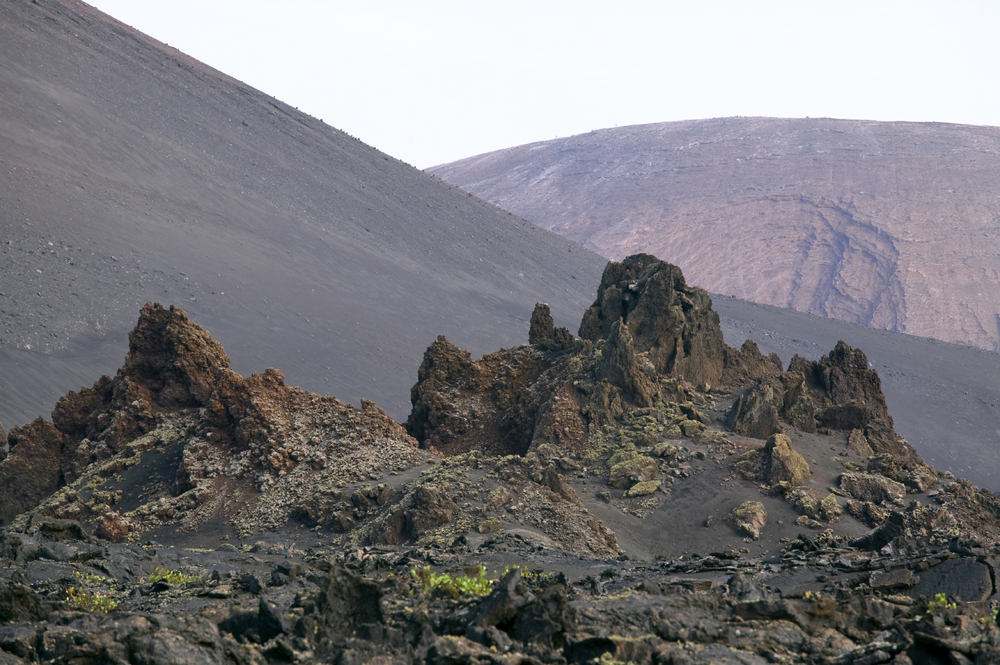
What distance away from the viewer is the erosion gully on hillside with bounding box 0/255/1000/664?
6.39 metres

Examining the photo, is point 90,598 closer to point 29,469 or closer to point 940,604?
point 940,604

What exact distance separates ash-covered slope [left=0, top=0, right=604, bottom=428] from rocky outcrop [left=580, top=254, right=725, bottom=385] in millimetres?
17907

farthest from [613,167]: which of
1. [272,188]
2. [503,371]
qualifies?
[503,371]

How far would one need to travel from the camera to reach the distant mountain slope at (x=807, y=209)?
79500 millimetres

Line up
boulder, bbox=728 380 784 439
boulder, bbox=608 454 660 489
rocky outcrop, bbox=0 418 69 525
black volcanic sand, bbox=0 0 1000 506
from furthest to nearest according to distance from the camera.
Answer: black volcanic sand, bbox=0 0 1000 506 → rocky outcrop, bbox=0 418 69 525 → boulder, bbox=728 380 784 439 → boulder, bbox=608 454 660 489

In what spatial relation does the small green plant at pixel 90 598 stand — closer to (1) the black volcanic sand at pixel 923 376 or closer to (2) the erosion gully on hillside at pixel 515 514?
(2) the erosion gully on hillside at pixel 515 514

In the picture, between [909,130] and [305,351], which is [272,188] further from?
[909,130]

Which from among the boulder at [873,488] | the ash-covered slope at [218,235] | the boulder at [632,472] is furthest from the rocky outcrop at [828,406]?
the ash-covered slope at [218,235]

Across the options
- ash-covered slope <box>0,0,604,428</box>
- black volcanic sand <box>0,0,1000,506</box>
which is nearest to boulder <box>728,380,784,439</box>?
black volcanic sand <box>0,0,1000,506</box>

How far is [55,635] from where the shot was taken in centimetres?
616

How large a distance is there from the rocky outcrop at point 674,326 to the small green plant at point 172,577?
10638mm

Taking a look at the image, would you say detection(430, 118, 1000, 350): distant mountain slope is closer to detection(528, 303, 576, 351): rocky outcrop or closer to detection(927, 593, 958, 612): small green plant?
detection(528, 303, 576, 351): rocky outcrop

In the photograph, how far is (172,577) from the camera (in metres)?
10.2

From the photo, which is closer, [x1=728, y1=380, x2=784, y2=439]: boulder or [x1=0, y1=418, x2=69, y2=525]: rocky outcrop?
[x1=728, y1=380, x2=784, y2=439]: boulder
